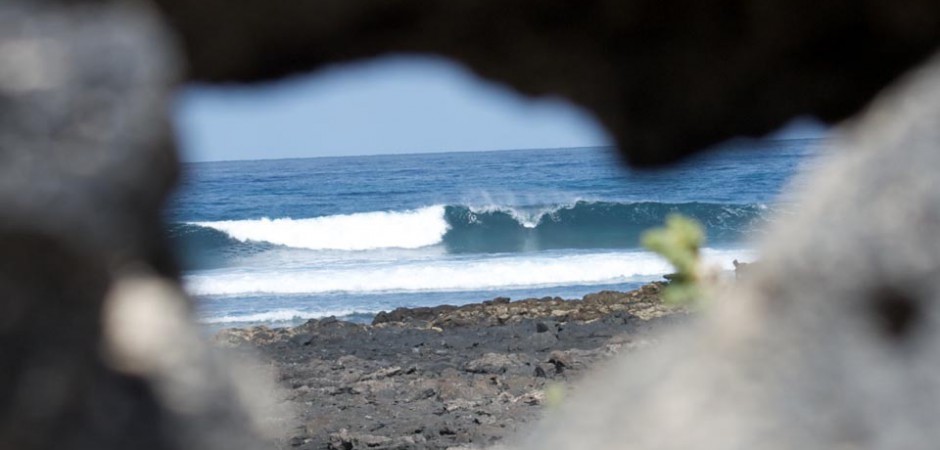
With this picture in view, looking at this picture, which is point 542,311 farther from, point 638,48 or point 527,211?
point 527,211

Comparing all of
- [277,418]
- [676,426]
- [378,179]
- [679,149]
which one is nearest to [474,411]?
[277,418]

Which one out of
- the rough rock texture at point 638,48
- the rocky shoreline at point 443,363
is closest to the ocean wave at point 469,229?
the rocky shoreline at point 443,363

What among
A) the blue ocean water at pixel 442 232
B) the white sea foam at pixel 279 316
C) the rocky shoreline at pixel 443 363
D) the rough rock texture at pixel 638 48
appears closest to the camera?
the rough rock texture at pixel 638 48

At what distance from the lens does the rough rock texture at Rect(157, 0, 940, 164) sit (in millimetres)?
1678

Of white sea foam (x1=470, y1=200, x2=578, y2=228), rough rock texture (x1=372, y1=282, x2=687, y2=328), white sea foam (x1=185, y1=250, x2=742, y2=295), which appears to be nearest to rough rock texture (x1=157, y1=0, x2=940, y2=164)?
rough rock texture (x1=372, y1=282, x2=687, y2=328)

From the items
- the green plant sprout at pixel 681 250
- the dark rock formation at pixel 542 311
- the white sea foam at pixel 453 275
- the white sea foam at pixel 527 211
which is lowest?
the white sea foam at pixel 453 275

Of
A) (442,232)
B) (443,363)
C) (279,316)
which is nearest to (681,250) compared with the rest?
(443,363)

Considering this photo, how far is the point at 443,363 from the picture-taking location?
7.91 m

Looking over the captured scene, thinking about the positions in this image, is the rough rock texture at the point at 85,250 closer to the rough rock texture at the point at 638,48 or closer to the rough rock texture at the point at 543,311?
the rough rock texture at the point at 638,48

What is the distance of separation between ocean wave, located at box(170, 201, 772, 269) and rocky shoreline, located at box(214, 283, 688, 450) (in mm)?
12204

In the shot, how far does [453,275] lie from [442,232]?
6.16 m

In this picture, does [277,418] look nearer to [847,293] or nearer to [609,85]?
[609,85]

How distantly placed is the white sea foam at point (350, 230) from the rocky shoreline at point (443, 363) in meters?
13.6

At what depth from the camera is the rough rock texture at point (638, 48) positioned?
168cm
